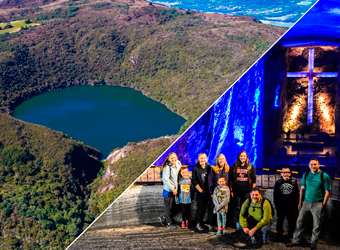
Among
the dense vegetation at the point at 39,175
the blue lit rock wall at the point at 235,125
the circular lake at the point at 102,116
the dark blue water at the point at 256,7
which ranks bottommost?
the dense vegetation at the point at 39,175

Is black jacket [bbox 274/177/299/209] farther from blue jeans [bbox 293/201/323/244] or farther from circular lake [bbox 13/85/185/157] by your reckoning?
circular lake [bbox 13/85/185/157]

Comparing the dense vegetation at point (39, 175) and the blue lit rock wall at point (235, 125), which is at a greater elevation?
the blue lit rock wall at point (235, 125)

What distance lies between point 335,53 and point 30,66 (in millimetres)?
92967

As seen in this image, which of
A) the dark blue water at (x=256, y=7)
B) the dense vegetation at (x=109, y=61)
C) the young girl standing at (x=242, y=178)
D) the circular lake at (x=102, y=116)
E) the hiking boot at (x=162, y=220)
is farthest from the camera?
the dark blue water at (x=256, y=7)

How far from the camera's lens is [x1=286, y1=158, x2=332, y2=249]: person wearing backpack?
5113 millimetres

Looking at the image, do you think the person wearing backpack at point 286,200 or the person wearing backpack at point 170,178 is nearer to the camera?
the person wearing backpack at point 286,200

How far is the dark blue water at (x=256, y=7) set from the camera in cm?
11275

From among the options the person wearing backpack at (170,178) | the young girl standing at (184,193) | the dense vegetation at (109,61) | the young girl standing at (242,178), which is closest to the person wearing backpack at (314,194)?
the young girl standing at (242,178)

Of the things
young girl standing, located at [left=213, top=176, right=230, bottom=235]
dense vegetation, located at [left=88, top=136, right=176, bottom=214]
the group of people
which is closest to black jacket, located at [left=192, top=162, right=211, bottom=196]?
the group of people

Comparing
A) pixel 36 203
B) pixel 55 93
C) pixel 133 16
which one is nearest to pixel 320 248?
pixel 36 203

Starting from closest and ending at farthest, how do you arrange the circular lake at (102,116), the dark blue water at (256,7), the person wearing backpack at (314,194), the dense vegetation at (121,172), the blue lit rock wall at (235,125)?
the person wearing backpack at (314,194)
the blue lit rock wall at (235,125)
the dense vegetation at (121,172)
the circular lake at (102,116)
the dark blue water at (256,7)

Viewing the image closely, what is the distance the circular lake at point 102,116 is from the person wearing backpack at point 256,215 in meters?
56.7

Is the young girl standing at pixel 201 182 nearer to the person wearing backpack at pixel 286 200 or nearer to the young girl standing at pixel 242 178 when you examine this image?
the young girl standing at pixel 242 178

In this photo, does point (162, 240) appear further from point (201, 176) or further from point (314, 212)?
point (314, 212)
